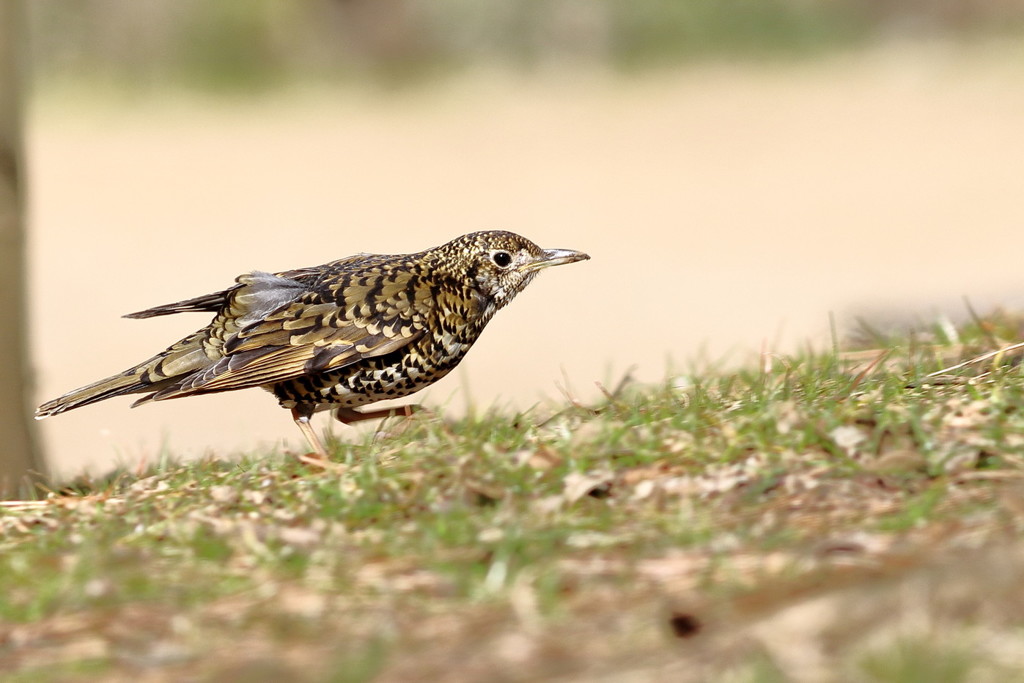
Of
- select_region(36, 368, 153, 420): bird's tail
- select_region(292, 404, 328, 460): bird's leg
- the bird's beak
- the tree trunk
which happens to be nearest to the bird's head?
the bird's beak

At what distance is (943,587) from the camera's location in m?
3.45

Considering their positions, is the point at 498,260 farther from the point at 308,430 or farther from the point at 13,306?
the point at 13,306

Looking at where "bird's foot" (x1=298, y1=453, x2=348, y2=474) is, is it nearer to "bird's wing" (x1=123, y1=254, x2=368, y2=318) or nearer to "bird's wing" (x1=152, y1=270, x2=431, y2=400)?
"bird's wing" (x1=152, y1=270, x2=431, y2=400)

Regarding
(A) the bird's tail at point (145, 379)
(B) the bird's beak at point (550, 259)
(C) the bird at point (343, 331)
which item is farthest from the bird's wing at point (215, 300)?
(B) the bird's beak at point (550, 259)

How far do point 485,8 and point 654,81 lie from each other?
3.53 m

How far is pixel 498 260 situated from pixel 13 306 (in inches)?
96.9

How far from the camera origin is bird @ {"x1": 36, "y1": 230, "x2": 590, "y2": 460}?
5980 millimetres

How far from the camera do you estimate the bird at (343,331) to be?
19.6 ft

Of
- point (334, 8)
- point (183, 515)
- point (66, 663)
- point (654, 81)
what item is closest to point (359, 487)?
point (183, 515)

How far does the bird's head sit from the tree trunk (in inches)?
85.2

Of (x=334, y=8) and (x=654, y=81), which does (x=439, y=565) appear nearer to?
(x=654, y=81)

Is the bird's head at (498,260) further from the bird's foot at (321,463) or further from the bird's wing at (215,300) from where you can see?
the bird's foot at (321,463)

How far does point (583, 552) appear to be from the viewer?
4.11 m

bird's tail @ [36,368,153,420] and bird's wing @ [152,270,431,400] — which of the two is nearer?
bird's wing @ [152,270,431,400]
